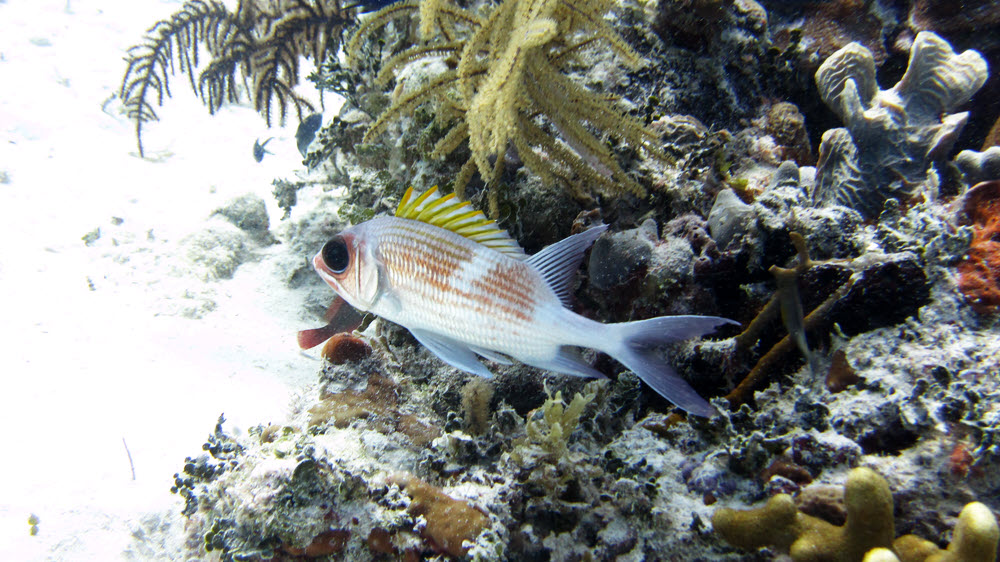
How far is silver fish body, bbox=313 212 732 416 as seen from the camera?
1.61 m

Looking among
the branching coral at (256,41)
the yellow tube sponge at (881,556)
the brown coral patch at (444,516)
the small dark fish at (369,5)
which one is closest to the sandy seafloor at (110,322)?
the branching coral at (256,41)

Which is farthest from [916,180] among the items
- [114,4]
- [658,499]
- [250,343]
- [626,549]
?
[114,4]

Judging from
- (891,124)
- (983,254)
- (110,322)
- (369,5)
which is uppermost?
(369,5)

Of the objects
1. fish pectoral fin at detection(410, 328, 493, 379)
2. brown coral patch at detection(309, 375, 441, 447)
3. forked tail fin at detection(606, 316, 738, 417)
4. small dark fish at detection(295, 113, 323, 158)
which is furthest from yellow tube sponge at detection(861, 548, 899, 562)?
small dark fish at detection(295, 113, 323, 158)

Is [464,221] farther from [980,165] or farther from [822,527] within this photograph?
[980,165]

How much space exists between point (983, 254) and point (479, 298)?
279 cm

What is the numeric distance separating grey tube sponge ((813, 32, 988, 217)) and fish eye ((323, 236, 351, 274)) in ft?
10.9

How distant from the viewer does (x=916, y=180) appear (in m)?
3.21

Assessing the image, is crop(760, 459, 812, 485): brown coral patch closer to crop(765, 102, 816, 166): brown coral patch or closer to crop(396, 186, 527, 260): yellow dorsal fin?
crop(396, 186, 527, 260): yellow dorsal fin

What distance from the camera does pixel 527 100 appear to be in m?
2.71

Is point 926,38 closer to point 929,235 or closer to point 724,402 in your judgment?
point 929,235

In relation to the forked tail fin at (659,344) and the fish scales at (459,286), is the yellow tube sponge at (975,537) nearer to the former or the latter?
the forked tail fin at (659,344)

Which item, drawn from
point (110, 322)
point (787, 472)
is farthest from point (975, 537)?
point (110, 322)

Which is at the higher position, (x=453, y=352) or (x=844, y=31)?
(x=844, y=31)
